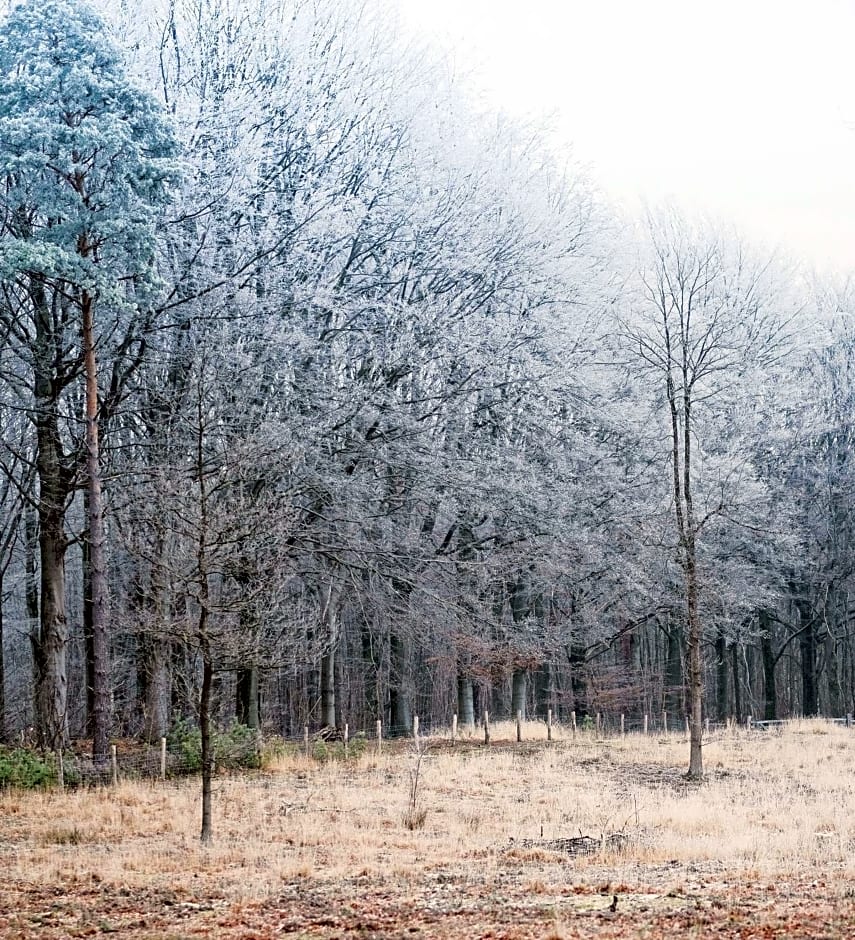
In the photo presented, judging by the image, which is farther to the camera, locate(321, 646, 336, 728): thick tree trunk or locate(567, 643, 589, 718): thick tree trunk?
locate(567, 643, 589, 718): thick tree trunk

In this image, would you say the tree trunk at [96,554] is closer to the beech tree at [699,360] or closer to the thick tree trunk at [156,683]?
the thick tree trunk at [156,683]

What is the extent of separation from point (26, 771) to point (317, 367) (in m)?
8.91

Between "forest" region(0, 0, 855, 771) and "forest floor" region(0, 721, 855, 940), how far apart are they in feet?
5.81

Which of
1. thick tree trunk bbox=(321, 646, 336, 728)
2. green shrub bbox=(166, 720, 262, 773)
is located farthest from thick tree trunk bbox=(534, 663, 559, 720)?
green shrub bbox=(166, 720, 262, 773)

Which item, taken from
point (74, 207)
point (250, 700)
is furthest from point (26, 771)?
point (74, 207)

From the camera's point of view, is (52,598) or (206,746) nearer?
(206,746)

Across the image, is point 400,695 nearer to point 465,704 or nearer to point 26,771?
point 465,704

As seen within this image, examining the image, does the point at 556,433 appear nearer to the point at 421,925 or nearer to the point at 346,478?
the point at 346,478

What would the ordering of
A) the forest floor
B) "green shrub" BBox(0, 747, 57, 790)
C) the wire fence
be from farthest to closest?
Answer: the wire fence, "green shrub" BBox(0, 747, 57, 790), the forest floor

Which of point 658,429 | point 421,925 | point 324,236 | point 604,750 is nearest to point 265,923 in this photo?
point 421,925

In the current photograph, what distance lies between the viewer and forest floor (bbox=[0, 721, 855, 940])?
7672 mm

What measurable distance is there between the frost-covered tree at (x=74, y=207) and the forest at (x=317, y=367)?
0.06 m

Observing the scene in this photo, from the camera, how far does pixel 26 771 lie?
16.0m

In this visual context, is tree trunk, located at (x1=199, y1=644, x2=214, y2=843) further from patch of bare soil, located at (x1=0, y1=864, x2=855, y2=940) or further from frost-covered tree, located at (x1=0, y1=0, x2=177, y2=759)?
frost-covered tree, located at (x1=0, y1=0, x2=177, y2=759)
